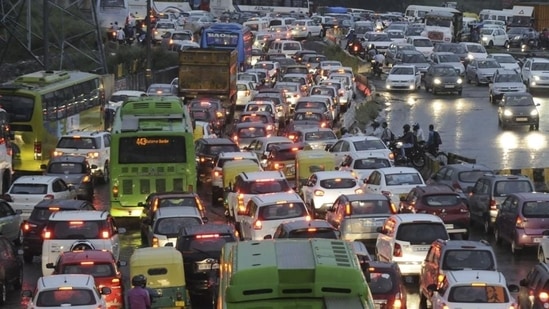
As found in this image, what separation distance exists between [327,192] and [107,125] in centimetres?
1896

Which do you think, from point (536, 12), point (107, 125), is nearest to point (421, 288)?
point (107, 125)

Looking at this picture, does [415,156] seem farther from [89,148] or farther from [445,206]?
[445,206]

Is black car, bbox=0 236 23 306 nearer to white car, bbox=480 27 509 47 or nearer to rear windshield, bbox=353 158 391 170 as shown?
rear windshield, bbox=353 158 391 170

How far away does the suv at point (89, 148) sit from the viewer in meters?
43.3

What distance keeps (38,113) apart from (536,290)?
25473 mm

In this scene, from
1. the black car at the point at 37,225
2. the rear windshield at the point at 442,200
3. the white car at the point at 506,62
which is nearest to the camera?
the black car at the point at 37,225

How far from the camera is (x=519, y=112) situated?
53.8 meters

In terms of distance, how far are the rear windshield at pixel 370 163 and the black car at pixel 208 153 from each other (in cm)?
534

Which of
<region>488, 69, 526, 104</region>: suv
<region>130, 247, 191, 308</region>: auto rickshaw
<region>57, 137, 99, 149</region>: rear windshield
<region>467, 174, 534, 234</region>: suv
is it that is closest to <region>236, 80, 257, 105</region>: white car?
<region>488, 69, 526, 104</region>: suv

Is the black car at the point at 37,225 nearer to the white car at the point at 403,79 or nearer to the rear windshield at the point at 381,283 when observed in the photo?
the rear windshield at the point at 381,283

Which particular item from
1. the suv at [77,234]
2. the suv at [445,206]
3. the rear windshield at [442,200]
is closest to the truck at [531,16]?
the suv at [445,206]

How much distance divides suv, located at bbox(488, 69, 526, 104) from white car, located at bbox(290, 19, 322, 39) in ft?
117

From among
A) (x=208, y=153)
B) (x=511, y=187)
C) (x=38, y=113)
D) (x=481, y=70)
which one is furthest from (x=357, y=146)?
(x=481, y=70)

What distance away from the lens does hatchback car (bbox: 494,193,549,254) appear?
29.9 metres
